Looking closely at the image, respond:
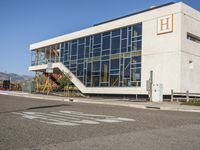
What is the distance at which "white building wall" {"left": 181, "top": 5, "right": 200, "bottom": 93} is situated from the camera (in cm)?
2969

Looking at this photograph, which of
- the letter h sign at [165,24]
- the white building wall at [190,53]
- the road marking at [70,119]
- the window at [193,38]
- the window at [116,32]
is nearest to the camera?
the road marking at [70,119]

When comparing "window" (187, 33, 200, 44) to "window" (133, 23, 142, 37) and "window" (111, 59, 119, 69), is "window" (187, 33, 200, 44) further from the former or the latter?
"window" (111, 59, 119, 69)

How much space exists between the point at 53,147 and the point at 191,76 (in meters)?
27.2

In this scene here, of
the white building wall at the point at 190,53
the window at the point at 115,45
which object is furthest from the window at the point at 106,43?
the white building wall at the point at 190,53

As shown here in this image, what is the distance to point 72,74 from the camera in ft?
144

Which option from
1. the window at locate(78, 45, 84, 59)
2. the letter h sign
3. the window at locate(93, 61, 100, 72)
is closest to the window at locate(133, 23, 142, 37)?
the letter h sign

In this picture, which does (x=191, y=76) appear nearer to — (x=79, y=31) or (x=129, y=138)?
(x=79, y=31)

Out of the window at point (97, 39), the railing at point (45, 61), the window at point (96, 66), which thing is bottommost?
the window at point (96, 66)

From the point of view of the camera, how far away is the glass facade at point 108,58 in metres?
34.1

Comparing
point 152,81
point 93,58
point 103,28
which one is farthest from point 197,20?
point 93,58

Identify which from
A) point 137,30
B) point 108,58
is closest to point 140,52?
point 137,30

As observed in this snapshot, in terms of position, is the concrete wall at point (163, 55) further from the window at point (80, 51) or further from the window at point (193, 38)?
the window at point (80, 51)

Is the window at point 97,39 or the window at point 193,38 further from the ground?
the window at point 97,39

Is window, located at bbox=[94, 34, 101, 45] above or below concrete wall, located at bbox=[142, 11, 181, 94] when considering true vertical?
Result: above
